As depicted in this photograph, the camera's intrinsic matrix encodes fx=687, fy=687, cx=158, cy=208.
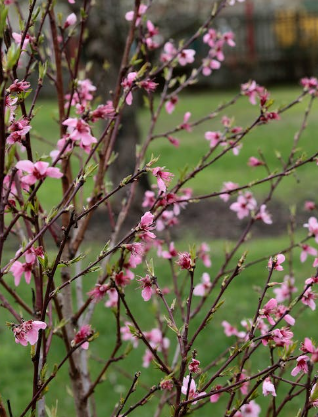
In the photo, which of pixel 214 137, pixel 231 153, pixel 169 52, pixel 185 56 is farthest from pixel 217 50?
pixel 231 153

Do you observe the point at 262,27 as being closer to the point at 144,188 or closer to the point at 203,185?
the point at 203,185

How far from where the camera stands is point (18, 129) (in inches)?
64.9

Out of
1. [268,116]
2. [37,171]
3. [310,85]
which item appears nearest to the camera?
[37,171]

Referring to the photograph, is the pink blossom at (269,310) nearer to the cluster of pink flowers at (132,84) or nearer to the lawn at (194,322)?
the lawn at (194,322)

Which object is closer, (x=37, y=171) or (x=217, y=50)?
(x=37, y=171)

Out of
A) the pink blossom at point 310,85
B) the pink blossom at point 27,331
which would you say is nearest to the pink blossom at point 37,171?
the pink blossom at point 27,331

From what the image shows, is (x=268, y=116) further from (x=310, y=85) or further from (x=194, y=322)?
(x=194, y=322)

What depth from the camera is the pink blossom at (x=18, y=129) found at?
164 cm

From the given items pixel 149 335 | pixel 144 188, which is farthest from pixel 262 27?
pixel 149 335

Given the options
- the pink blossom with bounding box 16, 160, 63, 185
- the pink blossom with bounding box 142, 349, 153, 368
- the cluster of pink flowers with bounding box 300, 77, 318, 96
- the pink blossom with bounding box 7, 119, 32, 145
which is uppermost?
the cluster of pink flowers with bounding box 300, 77, 318, 96

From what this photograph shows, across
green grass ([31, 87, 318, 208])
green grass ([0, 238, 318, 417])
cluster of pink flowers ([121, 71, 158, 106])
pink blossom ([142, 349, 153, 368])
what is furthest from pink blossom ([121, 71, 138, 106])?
green grass ([31, 87, 318, 208])

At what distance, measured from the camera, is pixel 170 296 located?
19.8ft

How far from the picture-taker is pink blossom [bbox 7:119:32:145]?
5.39ft

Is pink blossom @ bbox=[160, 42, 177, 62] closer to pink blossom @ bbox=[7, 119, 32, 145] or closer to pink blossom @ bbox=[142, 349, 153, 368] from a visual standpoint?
pink blossom @ bbox=[142, 349, 153, 368]
